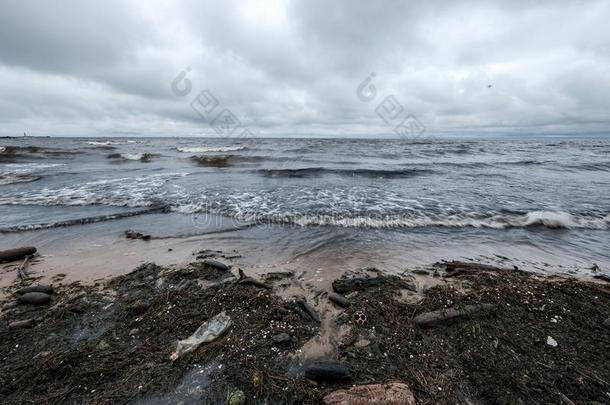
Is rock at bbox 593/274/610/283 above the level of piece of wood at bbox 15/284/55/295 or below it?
below

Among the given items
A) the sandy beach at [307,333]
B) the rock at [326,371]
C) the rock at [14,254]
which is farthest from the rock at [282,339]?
the rock at [14,254]

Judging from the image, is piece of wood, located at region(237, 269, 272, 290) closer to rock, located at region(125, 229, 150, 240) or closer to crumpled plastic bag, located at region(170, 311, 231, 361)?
crumpled plastic bag, located at region(170, 311, 231, 361)

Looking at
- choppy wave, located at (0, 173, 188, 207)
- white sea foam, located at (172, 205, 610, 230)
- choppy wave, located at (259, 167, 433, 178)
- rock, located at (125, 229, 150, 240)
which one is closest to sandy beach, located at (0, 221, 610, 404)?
rock, located at (125, 229, 150, 240)

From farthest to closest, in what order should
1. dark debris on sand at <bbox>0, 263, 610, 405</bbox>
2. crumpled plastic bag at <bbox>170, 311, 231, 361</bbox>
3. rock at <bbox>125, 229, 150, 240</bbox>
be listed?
1. rock at <bbox>125, 229, 150, 240</bbox>
2. crumpled plastic bag at <bbox>170, 311, 231, 361</bbox>
3. dark debris on sand at <bbox>0, 263, 610, 405</bbox>

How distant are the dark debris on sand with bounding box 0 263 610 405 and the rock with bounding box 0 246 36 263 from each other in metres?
2.07

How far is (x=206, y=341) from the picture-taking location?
10.1 ft

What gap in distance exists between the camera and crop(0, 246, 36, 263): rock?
5199mm

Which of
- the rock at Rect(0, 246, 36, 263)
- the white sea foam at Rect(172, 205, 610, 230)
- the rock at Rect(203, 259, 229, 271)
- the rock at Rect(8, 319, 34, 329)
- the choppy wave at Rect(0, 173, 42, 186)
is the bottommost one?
the white sea foam at Rect(172, 205, 610, 230)

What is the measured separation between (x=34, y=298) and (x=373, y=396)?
15.3 feet

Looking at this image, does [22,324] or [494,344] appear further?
[22,324]

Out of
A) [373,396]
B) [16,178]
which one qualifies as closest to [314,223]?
[373,396]

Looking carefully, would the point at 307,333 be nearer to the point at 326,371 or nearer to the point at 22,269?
the point at 326,371

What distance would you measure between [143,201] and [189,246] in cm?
536

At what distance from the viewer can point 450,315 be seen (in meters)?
3.43
